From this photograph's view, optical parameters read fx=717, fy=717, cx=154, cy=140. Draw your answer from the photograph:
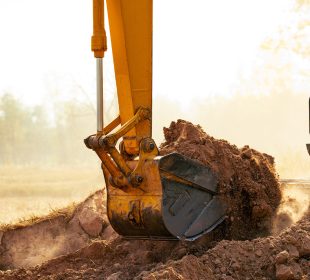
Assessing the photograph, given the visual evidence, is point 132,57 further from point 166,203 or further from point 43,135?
point 43,135

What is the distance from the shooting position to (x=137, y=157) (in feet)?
24.9

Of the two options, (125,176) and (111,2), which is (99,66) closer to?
(111,2)

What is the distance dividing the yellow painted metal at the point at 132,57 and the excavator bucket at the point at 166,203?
1.43 ft

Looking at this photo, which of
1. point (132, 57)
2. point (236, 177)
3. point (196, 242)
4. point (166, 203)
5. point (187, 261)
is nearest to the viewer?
point (187, 261)

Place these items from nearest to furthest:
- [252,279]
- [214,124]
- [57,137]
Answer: [252,279], [57,137], [214,124]

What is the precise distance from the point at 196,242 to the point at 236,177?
1059 millimetres

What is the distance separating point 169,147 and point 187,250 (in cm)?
137

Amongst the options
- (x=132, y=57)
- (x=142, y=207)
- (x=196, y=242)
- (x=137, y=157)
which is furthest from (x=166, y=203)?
(x=132, y=57)

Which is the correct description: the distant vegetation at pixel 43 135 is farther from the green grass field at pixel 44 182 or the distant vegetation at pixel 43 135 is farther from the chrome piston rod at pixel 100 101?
the chrome piston rod at pixel 100 101

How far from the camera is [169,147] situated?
8492 millimetres

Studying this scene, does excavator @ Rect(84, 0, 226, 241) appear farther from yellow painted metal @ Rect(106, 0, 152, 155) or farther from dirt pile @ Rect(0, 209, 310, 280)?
dirt pile @ Rect(0, 209, 310, 280)

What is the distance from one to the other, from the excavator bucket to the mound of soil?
1.48 feet

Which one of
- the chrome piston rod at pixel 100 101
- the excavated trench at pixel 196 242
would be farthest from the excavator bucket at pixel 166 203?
the chrome piston rod at pixel 100 101

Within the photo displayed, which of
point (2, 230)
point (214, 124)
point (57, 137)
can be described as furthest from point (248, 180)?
point (214, 124)
